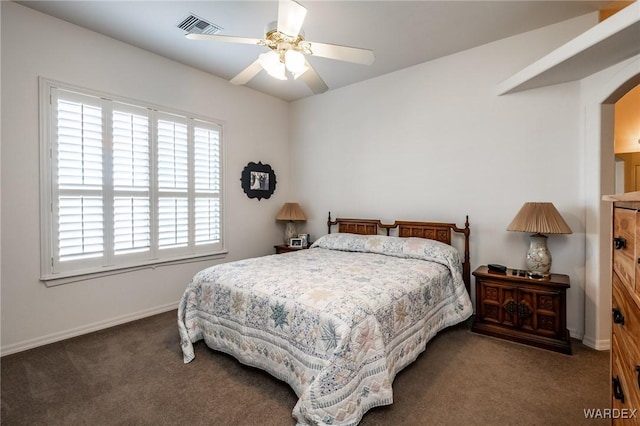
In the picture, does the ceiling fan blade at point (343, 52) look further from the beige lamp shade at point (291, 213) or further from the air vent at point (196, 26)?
the beige lamp shade at point (291, 213)

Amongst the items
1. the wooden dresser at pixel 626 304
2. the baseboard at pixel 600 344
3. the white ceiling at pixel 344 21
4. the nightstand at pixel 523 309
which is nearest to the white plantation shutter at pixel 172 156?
the white ceiling at pixel 344 21

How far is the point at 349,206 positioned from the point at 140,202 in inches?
107

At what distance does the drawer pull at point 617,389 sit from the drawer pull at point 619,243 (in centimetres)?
52

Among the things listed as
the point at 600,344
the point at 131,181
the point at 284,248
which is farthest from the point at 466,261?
the point at 131,181

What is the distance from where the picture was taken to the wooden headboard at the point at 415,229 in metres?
3.36

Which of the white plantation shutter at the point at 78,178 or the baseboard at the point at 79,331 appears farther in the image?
the white plantation shutter at the point at 78,178

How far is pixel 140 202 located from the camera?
338cm

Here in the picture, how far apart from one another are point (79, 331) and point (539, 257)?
4.50m

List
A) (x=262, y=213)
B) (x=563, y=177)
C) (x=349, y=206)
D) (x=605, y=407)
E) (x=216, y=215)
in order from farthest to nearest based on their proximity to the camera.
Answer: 1. (x=262, y=213)
2. (x=349, y=206)
3. (x=216, y=215)
4. (x=563, y=177)
5. (x=605, y=407)

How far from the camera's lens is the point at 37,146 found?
271 centimetres

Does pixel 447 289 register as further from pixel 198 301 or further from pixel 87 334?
pixel 87 334

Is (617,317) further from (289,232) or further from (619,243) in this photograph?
(289,232)

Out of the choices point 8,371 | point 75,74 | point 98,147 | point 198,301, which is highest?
point 75,74

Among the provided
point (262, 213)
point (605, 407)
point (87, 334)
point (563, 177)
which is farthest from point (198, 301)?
point (563, 177)
